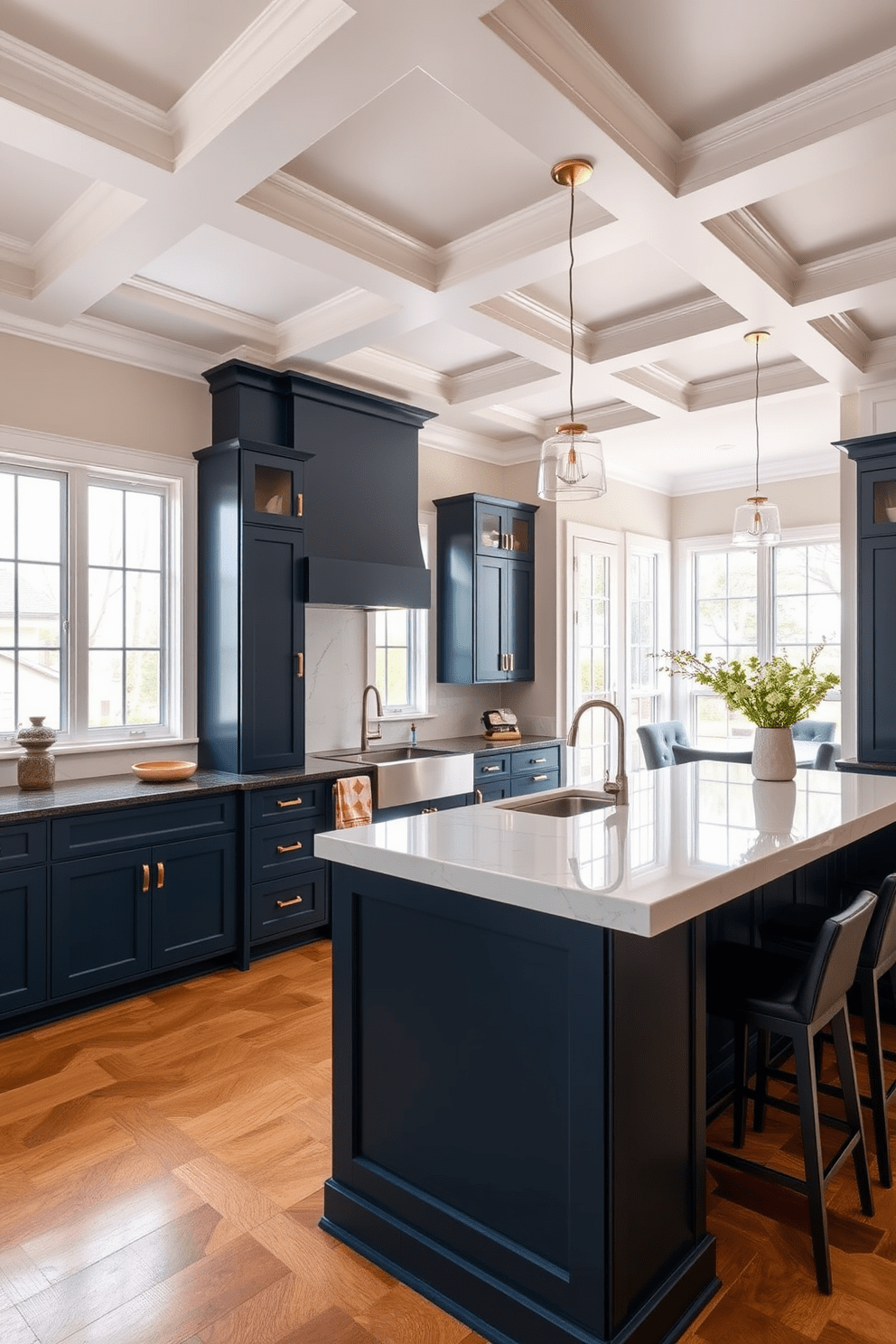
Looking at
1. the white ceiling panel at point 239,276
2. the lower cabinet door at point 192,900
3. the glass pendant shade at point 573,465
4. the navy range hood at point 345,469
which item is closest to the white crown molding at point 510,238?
the white ceiling panel at point 239,276

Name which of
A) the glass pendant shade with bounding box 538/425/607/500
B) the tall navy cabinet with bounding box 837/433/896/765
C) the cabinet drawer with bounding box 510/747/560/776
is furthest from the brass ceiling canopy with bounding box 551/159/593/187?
the cabinet drawer with bounding box 510/747/560/776

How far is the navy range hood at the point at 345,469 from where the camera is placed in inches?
172

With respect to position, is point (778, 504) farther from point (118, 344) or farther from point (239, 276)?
point (118, 344)

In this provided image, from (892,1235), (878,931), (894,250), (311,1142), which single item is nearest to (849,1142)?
(892,1235)

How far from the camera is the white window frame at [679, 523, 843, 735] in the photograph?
6.85 metres

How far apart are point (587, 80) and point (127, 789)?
3090mm

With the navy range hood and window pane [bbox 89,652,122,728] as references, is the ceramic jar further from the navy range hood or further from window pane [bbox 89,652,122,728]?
the navy range hood

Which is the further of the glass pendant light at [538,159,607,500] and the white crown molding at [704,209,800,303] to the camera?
the white crown molding at [704,209,800,303]

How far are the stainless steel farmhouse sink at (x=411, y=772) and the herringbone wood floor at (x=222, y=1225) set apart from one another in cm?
154

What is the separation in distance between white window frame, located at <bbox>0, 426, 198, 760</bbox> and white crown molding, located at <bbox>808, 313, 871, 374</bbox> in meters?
3.17

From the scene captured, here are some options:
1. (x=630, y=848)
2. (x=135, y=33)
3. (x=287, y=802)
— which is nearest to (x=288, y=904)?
(x=287, y=802)

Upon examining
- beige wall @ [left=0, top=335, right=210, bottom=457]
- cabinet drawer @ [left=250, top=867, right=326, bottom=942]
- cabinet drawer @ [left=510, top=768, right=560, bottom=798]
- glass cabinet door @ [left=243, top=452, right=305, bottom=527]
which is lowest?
cabinet drawer @ [left=250, top=867, right=326, bottom=942]

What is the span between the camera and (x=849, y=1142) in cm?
217

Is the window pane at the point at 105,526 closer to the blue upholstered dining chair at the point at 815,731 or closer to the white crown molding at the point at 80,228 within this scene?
the white crown molding at the point at 80,228
